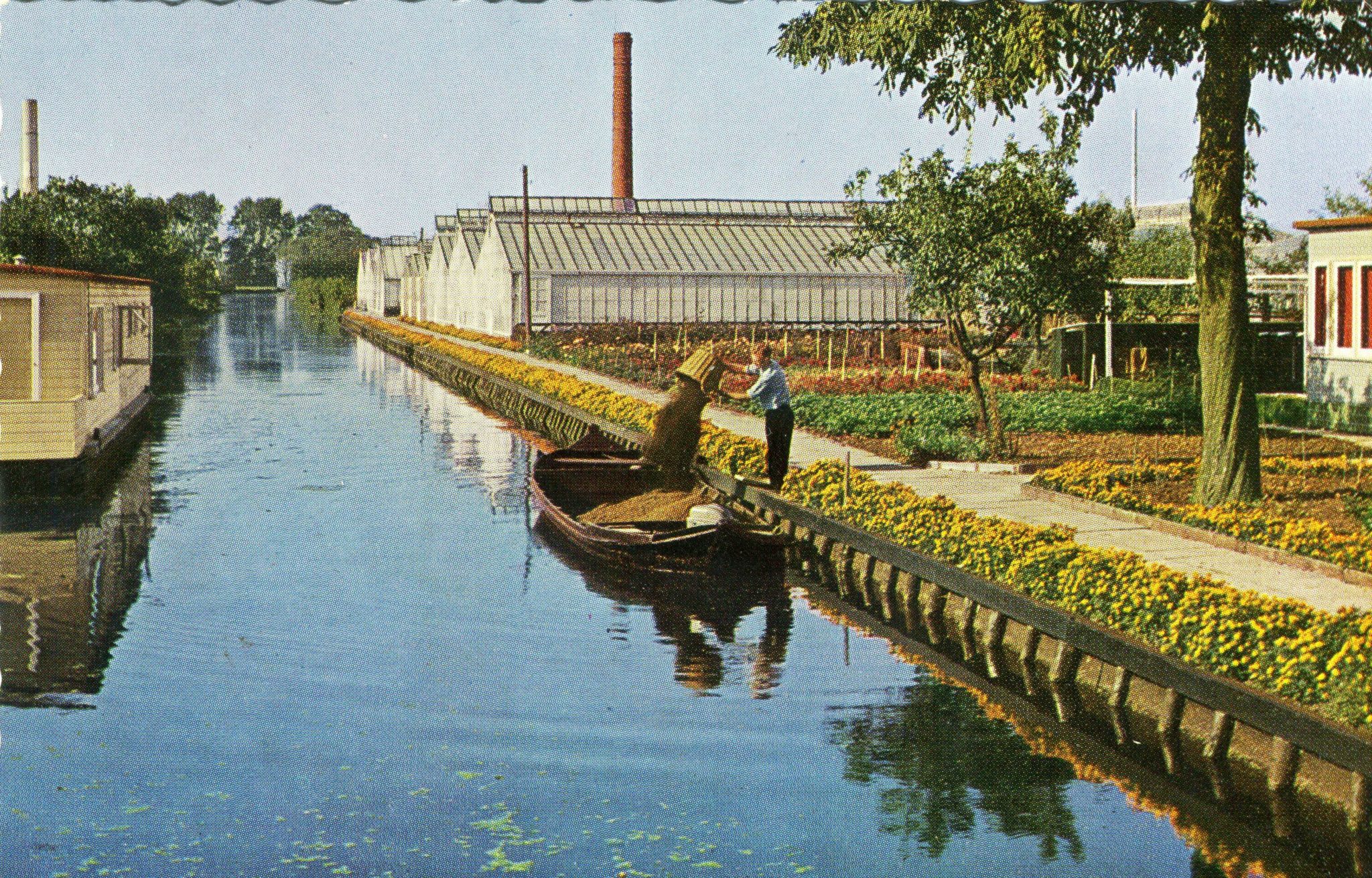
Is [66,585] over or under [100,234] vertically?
under

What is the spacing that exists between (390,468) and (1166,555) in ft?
55.8

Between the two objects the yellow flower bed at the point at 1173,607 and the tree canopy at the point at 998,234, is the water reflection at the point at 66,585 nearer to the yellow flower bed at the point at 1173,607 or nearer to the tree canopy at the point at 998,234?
the yellow flower bed at the point at 1173,607

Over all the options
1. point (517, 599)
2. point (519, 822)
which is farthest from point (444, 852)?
point (517, 599)

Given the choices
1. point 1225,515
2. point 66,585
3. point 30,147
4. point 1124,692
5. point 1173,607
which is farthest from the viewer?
point 30,147

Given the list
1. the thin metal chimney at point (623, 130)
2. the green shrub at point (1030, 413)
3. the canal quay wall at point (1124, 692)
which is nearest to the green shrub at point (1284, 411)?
the green shrub at point (1030, 413)

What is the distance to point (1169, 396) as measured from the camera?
29.5m

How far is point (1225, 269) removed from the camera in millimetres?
18125

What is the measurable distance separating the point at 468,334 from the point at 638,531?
2101 inches

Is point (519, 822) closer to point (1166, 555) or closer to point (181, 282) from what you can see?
point (1166, 555)

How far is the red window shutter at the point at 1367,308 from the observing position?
2584 centimetres

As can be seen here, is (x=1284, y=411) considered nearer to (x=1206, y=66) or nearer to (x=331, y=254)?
(x=1206, y=66)

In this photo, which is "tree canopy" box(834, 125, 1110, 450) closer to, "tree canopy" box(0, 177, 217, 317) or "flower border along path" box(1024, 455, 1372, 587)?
"flower border along path" box(1024, 455, 1372, 587)

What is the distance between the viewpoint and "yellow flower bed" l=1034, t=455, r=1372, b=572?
1502cm

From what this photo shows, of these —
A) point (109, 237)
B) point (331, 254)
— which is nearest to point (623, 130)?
point (109, 237)
